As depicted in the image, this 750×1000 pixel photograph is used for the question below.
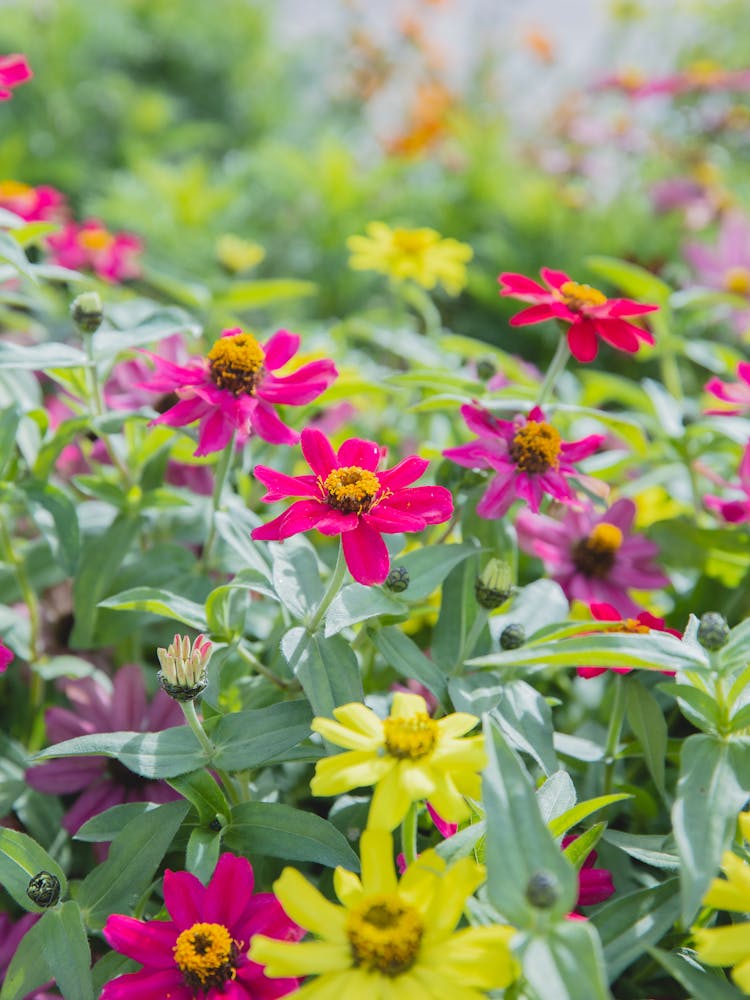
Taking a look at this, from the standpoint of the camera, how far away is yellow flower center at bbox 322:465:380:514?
56cm

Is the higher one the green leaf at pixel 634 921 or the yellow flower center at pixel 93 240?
the yellow flower center at pixel 93 240

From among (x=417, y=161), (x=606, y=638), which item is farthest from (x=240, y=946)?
(x=417, y=161)

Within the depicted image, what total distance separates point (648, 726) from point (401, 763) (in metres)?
0.24

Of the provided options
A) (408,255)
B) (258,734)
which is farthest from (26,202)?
(258,734)

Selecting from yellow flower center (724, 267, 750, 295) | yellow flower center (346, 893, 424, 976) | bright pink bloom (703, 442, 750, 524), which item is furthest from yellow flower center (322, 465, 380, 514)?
yellow flower center (724, 267, 750, 295)

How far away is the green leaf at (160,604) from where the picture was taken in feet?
2.02

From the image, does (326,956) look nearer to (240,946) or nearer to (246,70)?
(240,946)

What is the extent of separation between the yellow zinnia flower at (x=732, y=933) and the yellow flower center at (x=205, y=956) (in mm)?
232

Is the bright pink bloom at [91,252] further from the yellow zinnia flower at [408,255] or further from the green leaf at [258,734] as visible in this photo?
the green leaf at [258,734]

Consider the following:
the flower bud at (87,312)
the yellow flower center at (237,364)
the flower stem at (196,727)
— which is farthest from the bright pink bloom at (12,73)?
the flower stem at (196,727)

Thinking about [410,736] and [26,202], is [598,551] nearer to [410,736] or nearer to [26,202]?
[410,736]

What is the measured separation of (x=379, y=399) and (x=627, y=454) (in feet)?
0.91

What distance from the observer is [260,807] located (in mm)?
573

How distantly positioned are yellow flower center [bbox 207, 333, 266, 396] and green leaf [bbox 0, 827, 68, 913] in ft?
1.04
